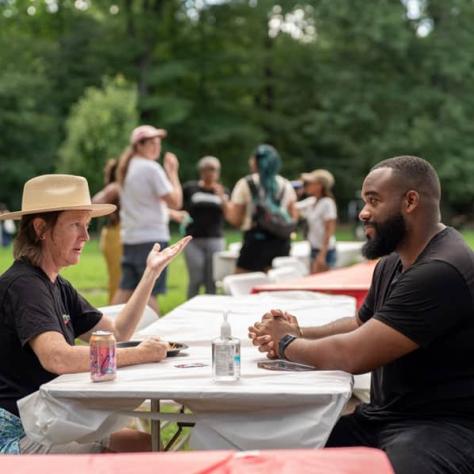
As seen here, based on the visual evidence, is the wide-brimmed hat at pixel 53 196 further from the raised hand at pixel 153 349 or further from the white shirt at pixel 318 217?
the white shirt at pixel 318 217

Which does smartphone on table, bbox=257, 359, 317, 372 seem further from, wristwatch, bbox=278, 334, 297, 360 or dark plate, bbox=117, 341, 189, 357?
→ dark plate, bbox=117, 341, 189, 357

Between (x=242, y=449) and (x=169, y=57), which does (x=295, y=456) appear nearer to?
(x=242, y=449)

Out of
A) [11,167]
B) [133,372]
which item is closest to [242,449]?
[133,372]

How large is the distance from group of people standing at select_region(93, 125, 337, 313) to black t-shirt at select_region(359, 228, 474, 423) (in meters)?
4.48

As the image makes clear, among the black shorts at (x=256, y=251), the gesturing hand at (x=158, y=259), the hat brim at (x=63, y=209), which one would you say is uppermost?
the hat brim at (x=63, y=209)

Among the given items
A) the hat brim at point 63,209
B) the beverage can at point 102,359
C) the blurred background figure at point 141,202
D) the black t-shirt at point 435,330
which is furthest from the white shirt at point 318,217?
the beverage can at point 102,359

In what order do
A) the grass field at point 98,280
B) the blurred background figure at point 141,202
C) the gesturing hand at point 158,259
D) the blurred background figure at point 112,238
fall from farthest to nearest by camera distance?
the grass field at point 98,280, the blurred background figure at point 112,238, the blurred background figure at point 141,202, the gesturing hand at point 158,259

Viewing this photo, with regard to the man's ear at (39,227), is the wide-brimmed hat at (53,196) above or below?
above

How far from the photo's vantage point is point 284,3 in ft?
131

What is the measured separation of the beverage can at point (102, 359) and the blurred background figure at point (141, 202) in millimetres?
4823

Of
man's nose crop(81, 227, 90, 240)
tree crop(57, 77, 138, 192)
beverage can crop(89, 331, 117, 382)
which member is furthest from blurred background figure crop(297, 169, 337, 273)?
tree crop(57, 77, 138, 192)

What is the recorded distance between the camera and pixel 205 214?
397 inches

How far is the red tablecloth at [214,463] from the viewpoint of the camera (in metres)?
2.20

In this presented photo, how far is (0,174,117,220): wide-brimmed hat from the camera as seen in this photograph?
3816mm
